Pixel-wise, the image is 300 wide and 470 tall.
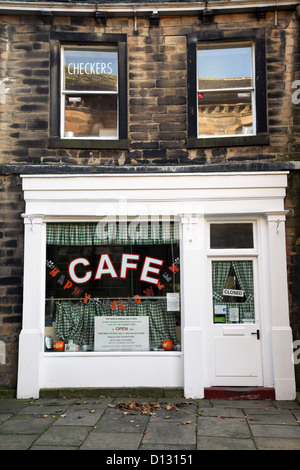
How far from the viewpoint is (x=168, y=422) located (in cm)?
593

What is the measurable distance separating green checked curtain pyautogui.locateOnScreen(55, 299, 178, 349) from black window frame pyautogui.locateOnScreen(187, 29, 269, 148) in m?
2.97

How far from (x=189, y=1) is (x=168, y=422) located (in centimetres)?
698

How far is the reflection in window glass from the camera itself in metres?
7.98

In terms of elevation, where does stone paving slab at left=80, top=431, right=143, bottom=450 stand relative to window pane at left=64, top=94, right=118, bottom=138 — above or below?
below

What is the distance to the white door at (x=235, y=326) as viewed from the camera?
7.38 m

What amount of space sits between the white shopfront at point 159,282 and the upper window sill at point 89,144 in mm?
577

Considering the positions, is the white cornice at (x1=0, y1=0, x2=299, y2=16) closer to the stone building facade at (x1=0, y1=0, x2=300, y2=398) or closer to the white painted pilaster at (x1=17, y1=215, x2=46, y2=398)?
the stone building facade at (x1=0, y1=0, x2=300, y2=398)

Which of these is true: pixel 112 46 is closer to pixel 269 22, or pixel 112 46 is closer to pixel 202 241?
pixel 269 22

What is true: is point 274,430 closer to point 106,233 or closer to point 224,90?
point 106,233

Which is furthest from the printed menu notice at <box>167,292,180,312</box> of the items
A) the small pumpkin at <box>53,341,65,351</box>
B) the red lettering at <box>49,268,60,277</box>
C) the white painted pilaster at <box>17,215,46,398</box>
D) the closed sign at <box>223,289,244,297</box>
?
the white painted pilaster at <box>17,215,46,398</box>

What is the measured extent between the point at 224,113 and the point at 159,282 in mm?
3313

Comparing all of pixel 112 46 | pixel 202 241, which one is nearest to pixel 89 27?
pixel 112 46

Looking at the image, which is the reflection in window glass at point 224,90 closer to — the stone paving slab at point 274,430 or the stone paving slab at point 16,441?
the stone paving slab at point 274,430
